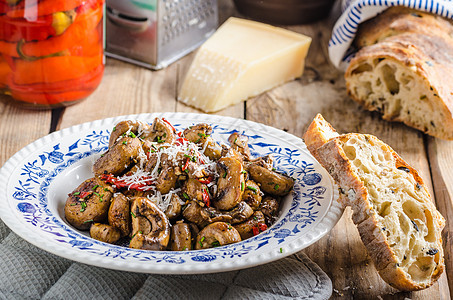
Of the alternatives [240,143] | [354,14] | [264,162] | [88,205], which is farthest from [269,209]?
[354,14]

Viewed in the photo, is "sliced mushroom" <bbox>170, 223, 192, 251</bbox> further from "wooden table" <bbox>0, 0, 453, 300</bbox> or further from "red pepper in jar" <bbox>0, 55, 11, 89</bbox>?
"red pepper in jar" <bbox>0, 55, 11, 89</bbox>

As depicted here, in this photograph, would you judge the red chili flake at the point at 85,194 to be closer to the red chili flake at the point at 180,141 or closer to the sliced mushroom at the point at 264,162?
the red chili flake at the point at 180,141

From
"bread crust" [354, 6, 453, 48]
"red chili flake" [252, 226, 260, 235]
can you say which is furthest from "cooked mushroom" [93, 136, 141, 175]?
"bread crust" [354, 6, 453, 48]

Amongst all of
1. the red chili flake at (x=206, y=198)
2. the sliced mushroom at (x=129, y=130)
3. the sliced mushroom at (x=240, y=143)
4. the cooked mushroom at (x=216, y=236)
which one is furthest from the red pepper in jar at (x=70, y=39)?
the cooked mushroom at (x=216, y=236)

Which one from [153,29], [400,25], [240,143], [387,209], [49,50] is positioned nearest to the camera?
[387,209]

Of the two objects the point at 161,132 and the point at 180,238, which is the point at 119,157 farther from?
the point at 180,238

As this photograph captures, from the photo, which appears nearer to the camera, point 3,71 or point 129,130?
point 129,130
